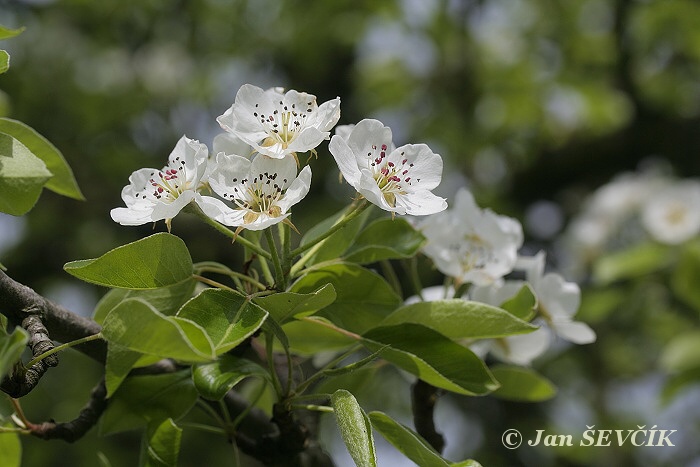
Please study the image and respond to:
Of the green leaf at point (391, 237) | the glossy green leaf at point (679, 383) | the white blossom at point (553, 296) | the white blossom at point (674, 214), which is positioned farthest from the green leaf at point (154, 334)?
the white blossom at point (674, 214)

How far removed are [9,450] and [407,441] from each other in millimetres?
573

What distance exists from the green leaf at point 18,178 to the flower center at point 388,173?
1.33 feet

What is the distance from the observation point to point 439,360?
1021 millimetres

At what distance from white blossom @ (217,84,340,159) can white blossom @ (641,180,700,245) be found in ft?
7.49

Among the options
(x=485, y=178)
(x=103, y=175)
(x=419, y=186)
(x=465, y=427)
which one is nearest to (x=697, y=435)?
(x=465, y=427)

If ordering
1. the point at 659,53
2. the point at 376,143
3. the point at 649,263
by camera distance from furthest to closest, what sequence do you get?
the point at 659,53 → the point at 649,263 → the point at 376,143

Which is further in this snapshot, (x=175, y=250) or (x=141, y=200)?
(x=141, y=200)

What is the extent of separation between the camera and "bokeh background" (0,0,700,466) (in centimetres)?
387

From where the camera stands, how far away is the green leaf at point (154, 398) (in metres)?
1.09

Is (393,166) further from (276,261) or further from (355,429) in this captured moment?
(355,429)

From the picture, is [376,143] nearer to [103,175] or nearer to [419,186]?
[419,186]

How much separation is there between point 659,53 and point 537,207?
39.9 inches

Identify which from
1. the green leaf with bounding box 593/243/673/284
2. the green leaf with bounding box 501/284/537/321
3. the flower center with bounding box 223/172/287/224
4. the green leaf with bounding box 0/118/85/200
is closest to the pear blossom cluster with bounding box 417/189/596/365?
the green leaf with bounding box 501/284/537/321

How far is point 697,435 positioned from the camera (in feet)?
13.8
